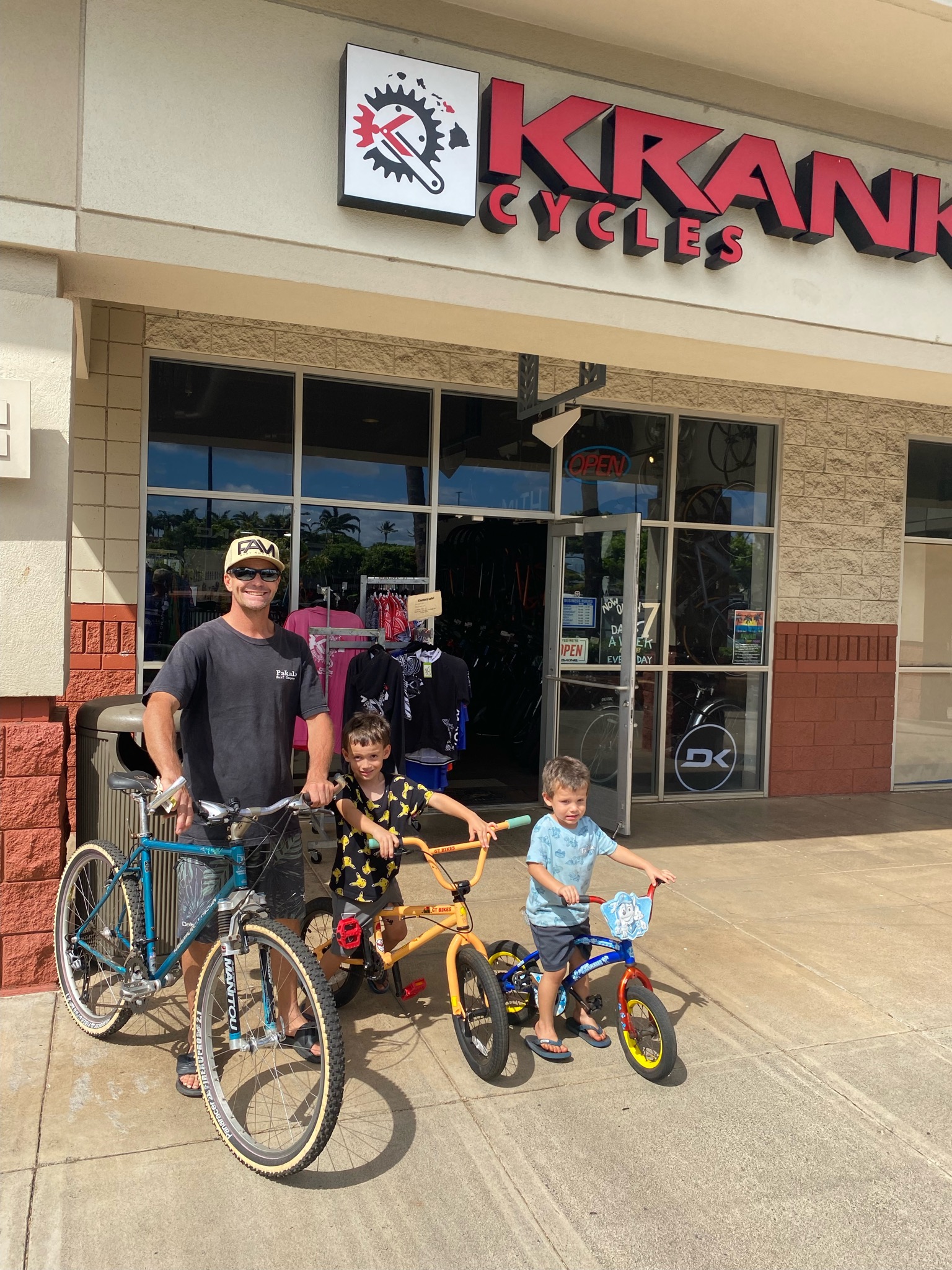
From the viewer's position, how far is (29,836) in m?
4.22

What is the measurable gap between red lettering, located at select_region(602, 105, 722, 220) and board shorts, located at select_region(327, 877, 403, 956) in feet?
11.9

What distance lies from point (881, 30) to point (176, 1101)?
589 centimetres

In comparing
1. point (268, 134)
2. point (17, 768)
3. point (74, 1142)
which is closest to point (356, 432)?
point (268, 134)

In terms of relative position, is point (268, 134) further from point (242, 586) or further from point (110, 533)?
point (110, 533)

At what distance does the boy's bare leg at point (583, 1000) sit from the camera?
12.5 ft

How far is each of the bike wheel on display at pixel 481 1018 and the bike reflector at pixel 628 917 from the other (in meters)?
0.47

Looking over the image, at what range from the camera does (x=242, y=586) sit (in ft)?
11.5

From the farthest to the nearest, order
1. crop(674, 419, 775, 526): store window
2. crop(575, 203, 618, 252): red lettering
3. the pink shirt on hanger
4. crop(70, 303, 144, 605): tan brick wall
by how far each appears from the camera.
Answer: crop(674, 419, 775, 526): store window, the pink shirt on hanger, crop(70, 303, 144, 605): tan brick wall, crop(575, 203, 618, 252): red lettering

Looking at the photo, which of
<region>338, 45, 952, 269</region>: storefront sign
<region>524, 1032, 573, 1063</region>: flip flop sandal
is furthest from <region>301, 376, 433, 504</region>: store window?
<region>524, 1032, 573, 1063</region>: flip flop sandal

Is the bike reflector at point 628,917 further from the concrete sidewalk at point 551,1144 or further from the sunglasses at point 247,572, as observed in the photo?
the sunglasses at point 247,572

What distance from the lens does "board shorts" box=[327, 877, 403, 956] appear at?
150 inches

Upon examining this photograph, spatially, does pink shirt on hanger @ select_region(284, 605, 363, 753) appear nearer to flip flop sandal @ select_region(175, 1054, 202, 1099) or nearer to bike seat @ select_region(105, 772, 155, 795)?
bike seat @ select_region(105, 772, 155, 795)

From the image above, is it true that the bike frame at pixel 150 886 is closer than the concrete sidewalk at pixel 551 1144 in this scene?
No

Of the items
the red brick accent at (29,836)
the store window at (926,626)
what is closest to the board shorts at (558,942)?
the red brick accent at (29,836)
